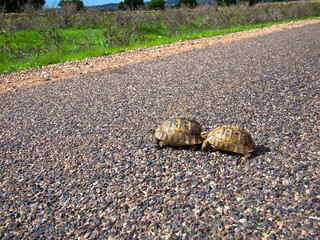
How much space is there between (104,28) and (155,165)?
15.8 meters

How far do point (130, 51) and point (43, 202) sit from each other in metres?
8.98

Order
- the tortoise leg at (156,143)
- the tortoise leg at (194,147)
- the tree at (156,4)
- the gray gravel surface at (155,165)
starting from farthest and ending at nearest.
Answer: the tree at (156,4)
the tortoise leg at (156,143)
the tortoise leg at (194,147)
the gray gravel surface at (155,165)

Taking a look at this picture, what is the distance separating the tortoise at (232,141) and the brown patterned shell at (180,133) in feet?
0.66

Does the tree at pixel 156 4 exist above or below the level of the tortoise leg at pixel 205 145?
above

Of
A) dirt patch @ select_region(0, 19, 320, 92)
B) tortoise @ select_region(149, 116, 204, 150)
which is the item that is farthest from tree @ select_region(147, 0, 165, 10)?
tortoise @ select_region(149, 116, 204, 150)

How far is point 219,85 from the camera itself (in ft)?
21.4

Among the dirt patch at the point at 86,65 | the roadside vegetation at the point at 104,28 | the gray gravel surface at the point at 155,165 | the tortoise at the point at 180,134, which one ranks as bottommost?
the gray gravel surface at the point at 155,165

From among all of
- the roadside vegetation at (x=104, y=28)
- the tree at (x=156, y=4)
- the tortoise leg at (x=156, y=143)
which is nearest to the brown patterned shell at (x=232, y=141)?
the tortoise leg at (x=156, y=143)

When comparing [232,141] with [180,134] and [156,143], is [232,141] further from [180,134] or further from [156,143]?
[156,143]

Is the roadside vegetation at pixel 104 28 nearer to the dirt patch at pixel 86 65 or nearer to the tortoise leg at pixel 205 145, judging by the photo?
the dirt patch at pixel 86 65

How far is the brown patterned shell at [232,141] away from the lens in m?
3.55

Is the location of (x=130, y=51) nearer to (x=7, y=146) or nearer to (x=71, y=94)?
(x=71, y=94)

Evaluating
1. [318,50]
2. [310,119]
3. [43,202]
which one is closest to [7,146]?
[43,202]

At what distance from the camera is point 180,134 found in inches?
149
